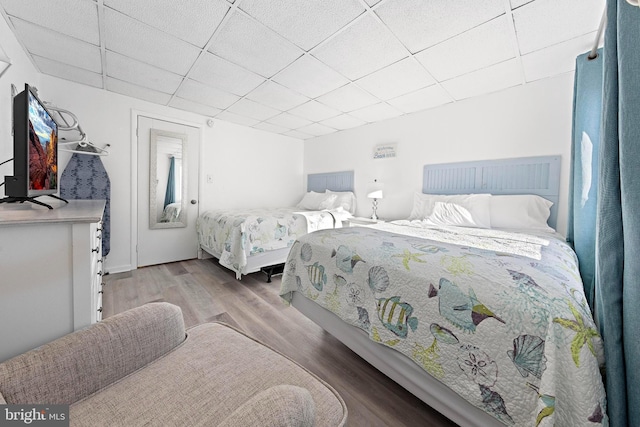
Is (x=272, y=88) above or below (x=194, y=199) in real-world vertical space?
above

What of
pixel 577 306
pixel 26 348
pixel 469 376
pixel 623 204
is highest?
pixel 623 204

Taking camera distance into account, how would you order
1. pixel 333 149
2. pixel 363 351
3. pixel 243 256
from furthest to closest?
pixel 333 149 < pixel 243 256 < pixel 363 351

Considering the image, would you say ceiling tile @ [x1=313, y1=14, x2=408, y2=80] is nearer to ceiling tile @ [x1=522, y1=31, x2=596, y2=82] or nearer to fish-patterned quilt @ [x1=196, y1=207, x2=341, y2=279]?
ceiling tile @ [x1=522, y1=31, x2=596, y2=82]

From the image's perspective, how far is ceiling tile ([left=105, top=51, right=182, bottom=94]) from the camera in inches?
91.7

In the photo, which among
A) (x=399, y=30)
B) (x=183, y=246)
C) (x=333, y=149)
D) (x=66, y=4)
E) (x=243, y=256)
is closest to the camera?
(x=66, y=4)

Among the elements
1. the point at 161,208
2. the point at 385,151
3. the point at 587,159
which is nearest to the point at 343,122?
the point at 385,151

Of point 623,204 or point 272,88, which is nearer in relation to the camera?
point 623,204

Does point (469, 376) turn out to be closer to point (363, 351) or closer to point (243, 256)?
point (363, 351)

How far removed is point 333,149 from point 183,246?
121 inches

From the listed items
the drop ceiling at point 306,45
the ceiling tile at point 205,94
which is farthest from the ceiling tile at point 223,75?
the ceiling tile at point 205,94

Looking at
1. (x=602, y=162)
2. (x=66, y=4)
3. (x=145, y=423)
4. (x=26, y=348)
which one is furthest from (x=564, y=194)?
(x=66, y=4)

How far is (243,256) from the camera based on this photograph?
2.72 m

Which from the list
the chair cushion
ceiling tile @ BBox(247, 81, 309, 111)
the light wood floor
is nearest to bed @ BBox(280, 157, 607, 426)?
the light wood floor

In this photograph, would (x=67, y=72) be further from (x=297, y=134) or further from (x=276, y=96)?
(x=297, y=134)
